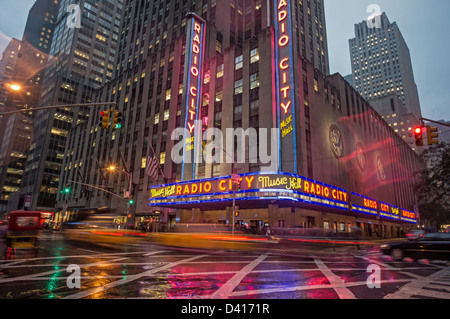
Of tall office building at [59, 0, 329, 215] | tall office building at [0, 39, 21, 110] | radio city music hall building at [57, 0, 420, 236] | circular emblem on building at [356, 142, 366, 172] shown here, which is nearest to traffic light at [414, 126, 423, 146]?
radio city music hall building at [57, 0, 420, 236]

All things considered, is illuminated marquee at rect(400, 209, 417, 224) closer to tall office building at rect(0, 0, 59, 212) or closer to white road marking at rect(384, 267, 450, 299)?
white road marking at rect(384, 267, 450, 299)

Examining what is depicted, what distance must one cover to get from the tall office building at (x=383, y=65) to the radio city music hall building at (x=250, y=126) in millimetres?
122648

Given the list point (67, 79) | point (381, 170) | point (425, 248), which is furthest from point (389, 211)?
point (67, 79)

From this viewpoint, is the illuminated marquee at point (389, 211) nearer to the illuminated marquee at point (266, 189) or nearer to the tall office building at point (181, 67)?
the illuminated marquee at point (266, 189)

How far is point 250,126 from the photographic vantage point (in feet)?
121

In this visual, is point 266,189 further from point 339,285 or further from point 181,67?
point 181,67

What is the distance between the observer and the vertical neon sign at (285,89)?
33.0m

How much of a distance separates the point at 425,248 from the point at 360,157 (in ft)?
136

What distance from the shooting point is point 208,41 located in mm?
49906

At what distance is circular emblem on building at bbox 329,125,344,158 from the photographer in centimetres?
4337

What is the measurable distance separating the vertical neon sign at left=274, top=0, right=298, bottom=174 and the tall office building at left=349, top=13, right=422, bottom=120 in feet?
506

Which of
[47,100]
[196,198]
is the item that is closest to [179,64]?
[196,198]

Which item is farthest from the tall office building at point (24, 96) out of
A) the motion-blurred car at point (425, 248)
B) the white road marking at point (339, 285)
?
the motion-blurred car at point (425, 248)
